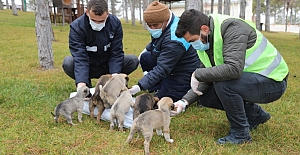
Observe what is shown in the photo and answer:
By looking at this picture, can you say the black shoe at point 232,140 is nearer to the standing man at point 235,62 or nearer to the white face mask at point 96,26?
the standing man at point 235,62

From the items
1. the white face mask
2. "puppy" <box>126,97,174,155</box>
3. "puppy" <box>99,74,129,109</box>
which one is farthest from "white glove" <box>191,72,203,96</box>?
the white face mask

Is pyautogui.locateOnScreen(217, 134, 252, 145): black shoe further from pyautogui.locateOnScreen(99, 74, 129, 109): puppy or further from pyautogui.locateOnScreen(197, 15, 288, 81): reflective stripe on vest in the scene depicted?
pyautogui.locateOnScreen(99, 74, 129, 109): puppy

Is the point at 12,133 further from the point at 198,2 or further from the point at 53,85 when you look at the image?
the point at 198,2

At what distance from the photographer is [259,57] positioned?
9.98ft

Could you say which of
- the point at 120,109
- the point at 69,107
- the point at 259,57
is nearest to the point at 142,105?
the point at 120,109

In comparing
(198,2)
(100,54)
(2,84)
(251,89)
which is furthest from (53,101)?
(198,2)

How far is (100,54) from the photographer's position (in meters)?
4.89

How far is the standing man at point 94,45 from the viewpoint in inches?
168

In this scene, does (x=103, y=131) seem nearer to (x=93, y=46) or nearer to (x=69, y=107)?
(x=69, y=107)

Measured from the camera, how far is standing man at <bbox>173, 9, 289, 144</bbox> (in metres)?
2.90

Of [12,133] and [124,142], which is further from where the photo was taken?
[12,133]

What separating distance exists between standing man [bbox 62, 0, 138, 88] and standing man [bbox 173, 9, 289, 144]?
1.67 metres

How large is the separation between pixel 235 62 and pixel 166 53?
4.09 feet

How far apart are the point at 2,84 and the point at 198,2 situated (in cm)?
500
